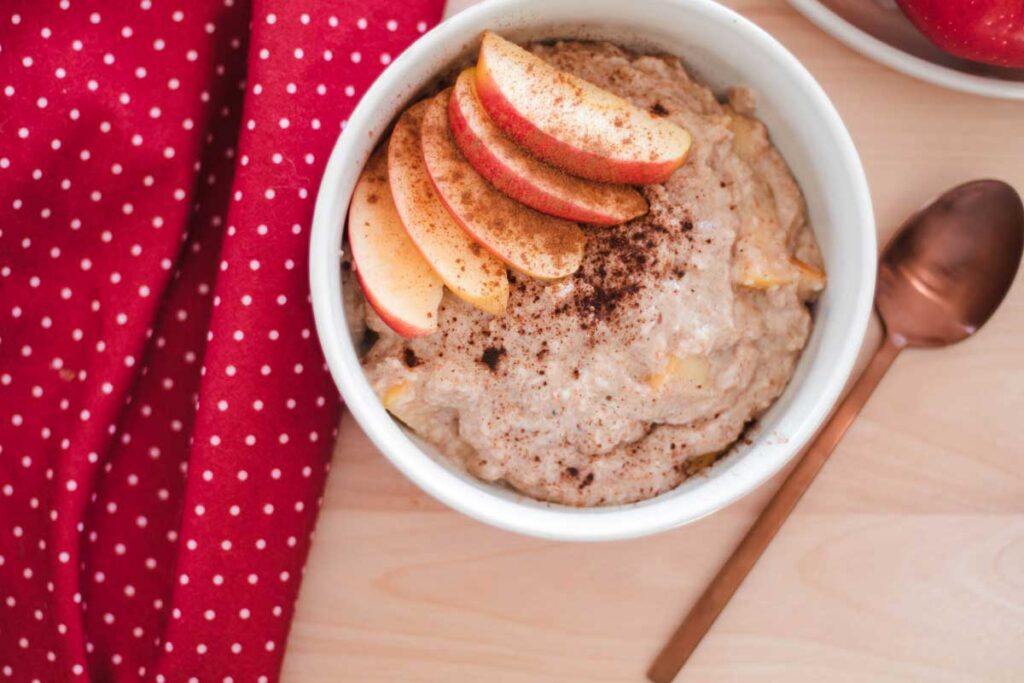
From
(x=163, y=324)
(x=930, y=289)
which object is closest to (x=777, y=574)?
(x=930, y=289)

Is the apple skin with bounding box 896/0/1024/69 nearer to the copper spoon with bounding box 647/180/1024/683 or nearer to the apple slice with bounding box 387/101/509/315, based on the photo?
the copper spoon with bounding box 647/180/1024/683

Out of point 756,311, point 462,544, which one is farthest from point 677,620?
point 756,311

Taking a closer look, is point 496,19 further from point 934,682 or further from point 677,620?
point 934,682

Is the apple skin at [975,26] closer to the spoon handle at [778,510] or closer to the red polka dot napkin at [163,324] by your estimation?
the spoon handle at [778,510]

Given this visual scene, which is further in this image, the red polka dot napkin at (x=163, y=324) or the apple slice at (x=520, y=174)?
the red polka dot napkin at (x=163, y=324)

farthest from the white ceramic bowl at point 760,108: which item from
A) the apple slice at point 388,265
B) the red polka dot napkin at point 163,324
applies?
the red polka dot napkin at point 163,324
